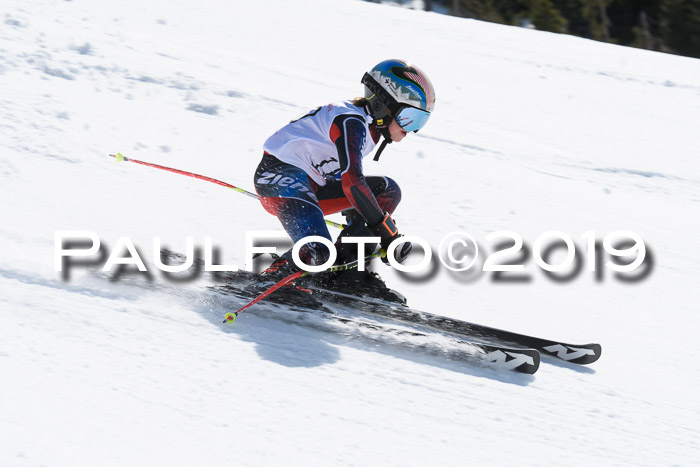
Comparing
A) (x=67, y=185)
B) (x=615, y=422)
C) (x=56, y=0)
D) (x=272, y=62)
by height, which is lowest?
(x=615, y=422)

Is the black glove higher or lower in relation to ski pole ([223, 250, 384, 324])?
higher

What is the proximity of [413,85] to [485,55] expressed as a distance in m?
7.15

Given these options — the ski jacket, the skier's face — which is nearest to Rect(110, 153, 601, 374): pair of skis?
the ski jacket

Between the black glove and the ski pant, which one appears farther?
the ski pant

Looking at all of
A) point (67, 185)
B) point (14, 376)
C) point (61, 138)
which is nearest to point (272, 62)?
point (61, 138)

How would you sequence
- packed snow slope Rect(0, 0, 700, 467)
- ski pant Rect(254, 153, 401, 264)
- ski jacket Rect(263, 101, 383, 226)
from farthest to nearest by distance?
ski pant Rect(254, 153, 401, 264), ski jacket Rect(263, 101, 383, 226), packed snow slope Rect(0, 0, 700, 467)

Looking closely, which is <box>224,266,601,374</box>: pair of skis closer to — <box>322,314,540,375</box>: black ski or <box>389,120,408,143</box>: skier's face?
<box>322,314,540,375</box>: black ski

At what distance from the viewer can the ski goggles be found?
12.4 feet

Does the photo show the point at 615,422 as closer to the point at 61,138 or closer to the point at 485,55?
the point at 61,138

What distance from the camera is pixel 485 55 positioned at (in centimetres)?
1050

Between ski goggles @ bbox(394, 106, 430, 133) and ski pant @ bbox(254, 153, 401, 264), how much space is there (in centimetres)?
41

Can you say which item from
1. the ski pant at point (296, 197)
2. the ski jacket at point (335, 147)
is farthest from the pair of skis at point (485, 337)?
the ski jacket at point (335, 147)

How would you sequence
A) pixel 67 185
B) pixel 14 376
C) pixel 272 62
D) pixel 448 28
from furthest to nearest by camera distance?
1. pixel 448 28
2. pixel 272 62
3. pixel 67 185
4. pixel 14 376

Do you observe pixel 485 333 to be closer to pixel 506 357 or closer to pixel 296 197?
pixel 506 357
